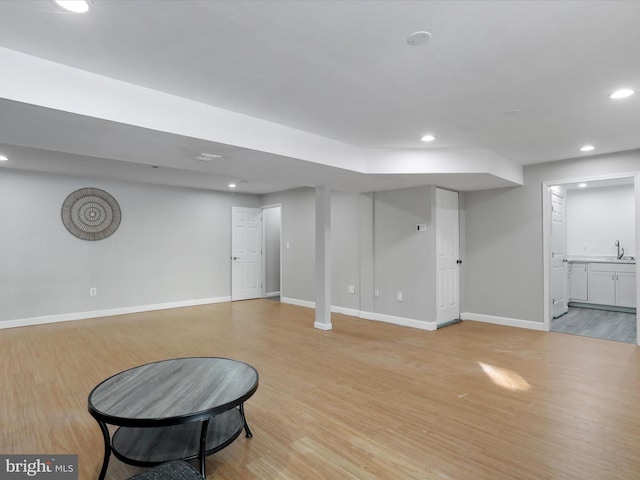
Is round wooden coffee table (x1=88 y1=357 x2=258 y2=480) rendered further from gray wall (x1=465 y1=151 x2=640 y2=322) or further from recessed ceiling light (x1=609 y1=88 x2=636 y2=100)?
gray wall (x1=465 y1=151 x2=640 y2=322)

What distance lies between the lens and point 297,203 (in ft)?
24.5

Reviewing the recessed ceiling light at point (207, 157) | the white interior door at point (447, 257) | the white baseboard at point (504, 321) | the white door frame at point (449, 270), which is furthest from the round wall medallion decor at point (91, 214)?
the white baseboard at point (504, 321)

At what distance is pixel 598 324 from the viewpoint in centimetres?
554

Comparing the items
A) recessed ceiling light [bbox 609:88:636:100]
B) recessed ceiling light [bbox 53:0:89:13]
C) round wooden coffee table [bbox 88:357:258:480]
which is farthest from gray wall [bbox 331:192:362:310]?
recessed ceiling light [bbox 53:0:89:13]

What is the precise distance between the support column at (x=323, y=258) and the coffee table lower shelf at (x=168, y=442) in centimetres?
315

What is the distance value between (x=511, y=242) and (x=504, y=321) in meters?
1.23

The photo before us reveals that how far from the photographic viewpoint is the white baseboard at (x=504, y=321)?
5270 mm

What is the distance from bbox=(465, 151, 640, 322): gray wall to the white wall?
251 centimetres

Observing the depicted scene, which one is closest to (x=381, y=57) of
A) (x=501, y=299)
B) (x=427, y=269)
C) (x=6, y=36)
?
(x=6, y=36)

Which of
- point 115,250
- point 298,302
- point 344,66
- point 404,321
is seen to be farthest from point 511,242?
point 115,250

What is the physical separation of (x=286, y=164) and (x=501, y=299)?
4.03 m

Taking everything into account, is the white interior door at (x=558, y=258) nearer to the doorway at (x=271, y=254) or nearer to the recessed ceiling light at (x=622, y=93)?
the recessed ceiling light at (x=622, y=93)

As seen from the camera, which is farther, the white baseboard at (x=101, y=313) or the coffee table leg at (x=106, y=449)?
the white baseboard at (x=101, y=313)

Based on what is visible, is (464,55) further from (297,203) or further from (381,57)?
(297,203)
